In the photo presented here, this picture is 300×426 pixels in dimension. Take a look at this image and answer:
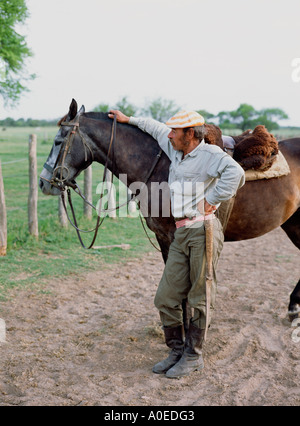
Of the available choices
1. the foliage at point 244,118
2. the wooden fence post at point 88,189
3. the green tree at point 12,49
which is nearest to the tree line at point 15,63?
the green tree at point 12,49

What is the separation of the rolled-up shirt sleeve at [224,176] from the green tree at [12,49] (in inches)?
573

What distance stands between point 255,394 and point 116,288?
2.75m

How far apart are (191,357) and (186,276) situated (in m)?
0.69

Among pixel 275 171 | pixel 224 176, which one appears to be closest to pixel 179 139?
pixel 224 176

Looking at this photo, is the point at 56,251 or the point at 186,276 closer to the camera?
the point at 186,276

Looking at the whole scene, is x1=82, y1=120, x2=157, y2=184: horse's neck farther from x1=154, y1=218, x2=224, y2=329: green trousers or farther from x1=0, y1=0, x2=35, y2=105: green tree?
x1=0, y1=0, x2=35, y2=105: green tree

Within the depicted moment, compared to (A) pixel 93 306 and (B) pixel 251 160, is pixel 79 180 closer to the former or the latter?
(A) pixel 93 306

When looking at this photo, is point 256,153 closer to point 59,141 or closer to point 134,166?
point 134,166

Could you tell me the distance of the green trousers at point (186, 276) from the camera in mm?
3299

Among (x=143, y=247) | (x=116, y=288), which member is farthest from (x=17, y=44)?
(x=116, y=288)

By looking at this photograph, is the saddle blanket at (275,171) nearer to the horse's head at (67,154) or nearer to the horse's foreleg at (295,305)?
the horse's foreleg at (295,305)

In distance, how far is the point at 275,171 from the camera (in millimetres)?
4141

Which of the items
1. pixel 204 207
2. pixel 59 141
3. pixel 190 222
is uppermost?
pixel 59 141

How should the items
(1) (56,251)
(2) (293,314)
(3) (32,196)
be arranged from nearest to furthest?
(2) (293,314) → (1) (56,251) → (3) (32,196)
